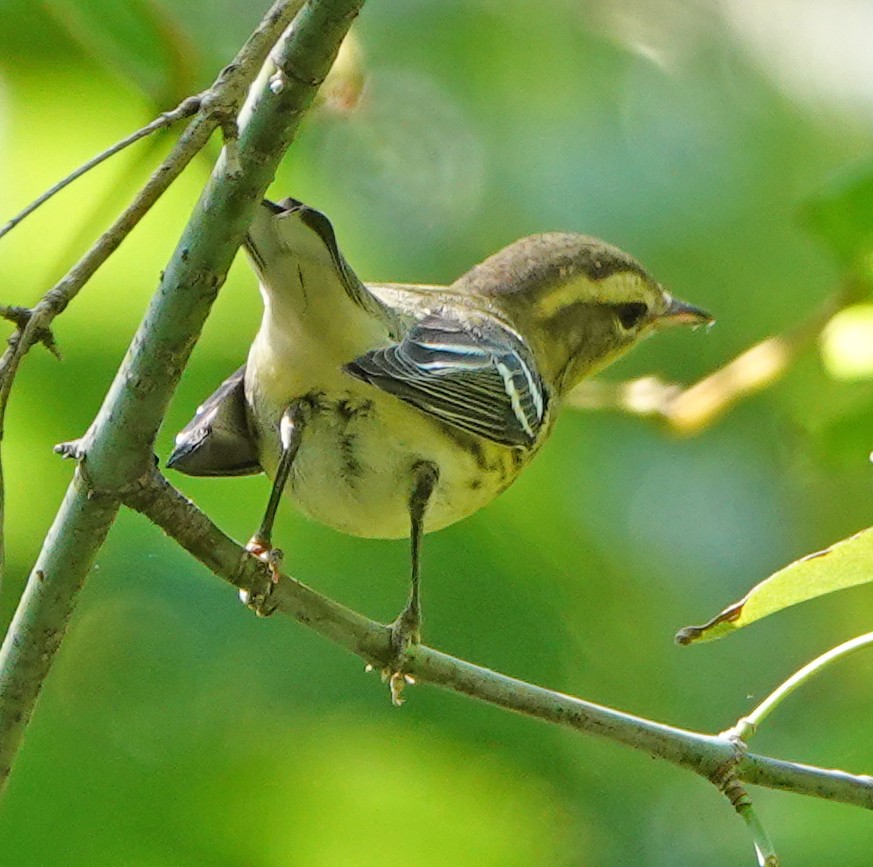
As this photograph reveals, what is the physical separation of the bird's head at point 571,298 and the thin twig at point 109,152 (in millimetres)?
2166

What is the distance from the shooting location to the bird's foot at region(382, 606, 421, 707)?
2.30 metres

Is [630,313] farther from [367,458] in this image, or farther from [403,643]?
[403,643]

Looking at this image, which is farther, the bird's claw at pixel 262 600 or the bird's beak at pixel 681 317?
the bird's beak at pixel 681 317

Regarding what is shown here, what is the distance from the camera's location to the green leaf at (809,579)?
1994 millimetres

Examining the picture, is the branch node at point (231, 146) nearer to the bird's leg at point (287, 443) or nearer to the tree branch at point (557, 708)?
the tree branch at point (557, 708)

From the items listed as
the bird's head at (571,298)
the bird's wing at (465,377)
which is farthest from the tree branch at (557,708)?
the bird's head at (571,298)

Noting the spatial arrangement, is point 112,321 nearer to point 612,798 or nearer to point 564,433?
point 564,433

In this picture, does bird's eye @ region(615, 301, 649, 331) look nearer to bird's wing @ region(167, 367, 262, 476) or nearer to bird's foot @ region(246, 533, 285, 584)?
bird's wing @ region(167, 367, 262, 476)

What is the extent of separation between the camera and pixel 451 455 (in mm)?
2773

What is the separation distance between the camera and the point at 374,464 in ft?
8.69

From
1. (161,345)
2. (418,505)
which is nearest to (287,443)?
(418,505)

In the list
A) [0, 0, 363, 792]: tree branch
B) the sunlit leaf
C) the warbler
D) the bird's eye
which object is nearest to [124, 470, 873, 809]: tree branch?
the warbler

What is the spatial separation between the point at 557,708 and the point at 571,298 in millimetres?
1738

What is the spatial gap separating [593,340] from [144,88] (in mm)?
1588
